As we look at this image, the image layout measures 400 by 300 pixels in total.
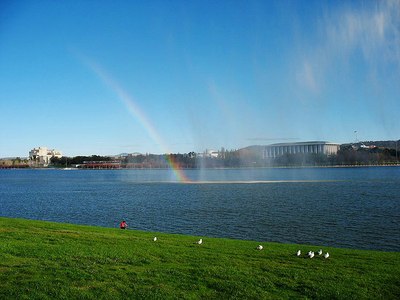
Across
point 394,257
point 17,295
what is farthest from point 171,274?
point 394,257

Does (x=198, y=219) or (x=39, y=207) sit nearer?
(x=198, y=219)

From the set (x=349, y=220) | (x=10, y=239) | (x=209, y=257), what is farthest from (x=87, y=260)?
(x=349, y=220)

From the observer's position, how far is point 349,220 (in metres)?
34.3

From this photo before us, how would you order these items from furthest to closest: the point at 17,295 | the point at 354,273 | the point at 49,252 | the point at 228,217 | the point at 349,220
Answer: the point at 228,217, the point at 349,220, the point at 49,252, the point at 354,273, the point at 17,295

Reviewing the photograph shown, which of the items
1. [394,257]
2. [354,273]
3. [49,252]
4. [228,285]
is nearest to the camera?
[228,285]

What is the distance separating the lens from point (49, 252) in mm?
14266

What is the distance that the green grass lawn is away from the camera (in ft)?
33.9

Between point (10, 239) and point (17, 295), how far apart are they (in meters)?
8.03

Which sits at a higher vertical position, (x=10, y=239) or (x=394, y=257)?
(x=10, y=239)

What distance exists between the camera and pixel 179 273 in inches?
469

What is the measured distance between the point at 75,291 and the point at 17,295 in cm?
129

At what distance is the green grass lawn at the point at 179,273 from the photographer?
33.9 feet

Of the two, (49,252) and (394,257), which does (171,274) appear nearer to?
(49,252)

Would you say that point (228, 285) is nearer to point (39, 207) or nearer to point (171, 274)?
point (171, 274)
